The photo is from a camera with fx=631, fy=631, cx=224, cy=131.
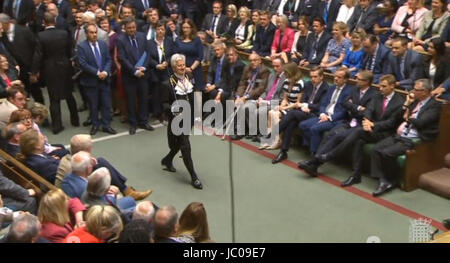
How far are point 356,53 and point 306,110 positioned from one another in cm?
99

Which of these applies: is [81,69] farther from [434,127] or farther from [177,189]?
[434,127]

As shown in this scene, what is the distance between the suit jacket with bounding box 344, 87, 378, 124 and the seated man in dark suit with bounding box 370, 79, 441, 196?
396 millimetres

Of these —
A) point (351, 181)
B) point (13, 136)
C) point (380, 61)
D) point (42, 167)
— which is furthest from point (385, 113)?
point (13, 136)

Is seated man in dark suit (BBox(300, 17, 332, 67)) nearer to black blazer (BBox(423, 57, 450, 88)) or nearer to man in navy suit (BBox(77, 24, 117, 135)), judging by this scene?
black blazer (BBox(423, 57, 450, 88))

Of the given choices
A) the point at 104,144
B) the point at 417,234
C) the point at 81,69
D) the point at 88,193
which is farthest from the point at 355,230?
the point at 81,69

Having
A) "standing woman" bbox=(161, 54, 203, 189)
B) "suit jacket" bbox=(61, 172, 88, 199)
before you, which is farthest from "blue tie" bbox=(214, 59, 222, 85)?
"suit jacket" bbox=(61, 172, 88, 199)

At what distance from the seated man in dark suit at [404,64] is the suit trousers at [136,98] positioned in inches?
117

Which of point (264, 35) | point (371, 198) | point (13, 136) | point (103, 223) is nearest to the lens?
point (103, 223)

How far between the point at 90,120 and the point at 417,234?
4.57 meters

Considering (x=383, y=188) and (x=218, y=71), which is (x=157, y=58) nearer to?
(x=218, y=71)

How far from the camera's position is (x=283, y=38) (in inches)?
332

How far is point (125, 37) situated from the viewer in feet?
25.2

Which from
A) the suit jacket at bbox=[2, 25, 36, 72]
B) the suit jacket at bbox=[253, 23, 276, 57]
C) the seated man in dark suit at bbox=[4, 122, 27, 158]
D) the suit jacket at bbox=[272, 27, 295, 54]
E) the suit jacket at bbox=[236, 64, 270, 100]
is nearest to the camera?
the seated man in dark suit at bbox=[4, 122, 27, 158]

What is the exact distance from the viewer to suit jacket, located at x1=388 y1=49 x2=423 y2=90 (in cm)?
664
